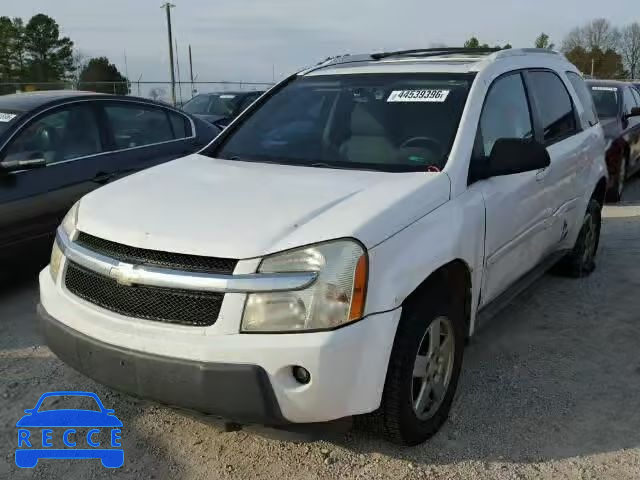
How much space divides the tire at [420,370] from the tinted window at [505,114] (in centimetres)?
103

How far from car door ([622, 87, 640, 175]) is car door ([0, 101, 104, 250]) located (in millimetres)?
7221

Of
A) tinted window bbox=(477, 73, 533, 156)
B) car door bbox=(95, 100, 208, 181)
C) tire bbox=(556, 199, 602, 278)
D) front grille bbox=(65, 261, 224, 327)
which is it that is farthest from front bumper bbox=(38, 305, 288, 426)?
tire bbox=(556, 199, 602, 278)

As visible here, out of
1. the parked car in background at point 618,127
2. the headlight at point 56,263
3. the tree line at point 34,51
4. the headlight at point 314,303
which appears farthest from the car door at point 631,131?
→ the tree line at point 34,51

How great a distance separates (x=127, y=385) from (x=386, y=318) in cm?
108

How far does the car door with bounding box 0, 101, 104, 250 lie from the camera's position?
4941mm

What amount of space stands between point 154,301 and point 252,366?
1.60 ft

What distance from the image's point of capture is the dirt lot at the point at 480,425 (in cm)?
293

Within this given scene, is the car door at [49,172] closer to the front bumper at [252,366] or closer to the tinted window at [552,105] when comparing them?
the front bumper at [252,366]

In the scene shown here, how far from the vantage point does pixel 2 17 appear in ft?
168

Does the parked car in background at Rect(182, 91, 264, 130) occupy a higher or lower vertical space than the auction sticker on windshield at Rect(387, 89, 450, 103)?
lower

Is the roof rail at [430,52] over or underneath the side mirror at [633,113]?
over

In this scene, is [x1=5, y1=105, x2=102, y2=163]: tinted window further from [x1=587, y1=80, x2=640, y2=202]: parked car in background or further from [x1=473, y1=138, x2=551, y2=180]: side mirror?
[x1=587, y1=80, x2=640, y2=202]: parked car in background

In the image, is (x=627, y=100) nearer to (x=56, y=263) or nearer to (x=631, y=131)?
(x=631, y=131)

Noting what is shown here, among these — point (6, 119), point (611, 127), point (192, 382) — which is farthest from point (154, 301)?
point (611, 127)
